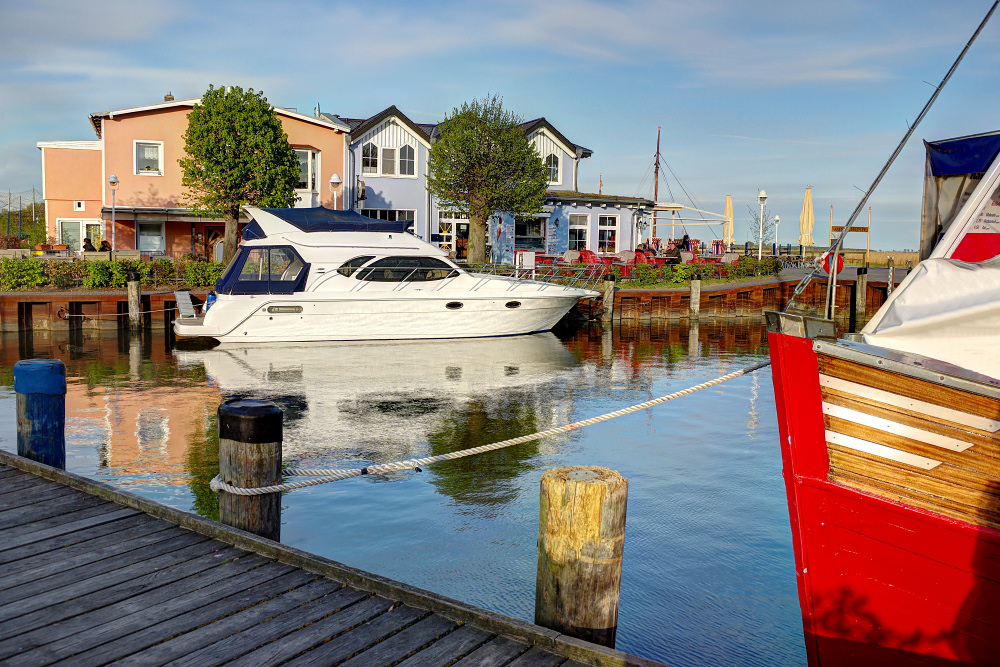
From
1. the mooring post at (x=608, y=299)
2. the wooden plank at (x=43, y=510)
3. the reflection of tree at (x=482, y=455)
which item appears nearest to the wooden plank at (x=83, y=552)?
the wooden plank at (x=43, y=510)

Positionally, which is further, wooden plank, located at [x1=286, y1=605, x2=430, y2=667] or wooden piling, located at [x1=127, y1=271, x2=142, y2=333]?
wooden piling, located at [x1=127, y1=271, x2=142, y2=333]

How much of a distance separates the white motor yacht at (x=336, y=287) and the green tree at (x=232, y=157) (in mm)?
9845

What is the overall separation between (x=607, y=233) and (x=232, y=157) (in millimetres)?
→ 17274

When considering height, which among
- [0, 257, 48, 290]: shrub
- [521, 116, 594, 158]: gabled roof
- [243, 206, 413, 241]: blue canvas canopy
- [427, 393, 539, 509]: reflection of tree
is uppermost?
[521, 116, 594, 158]: gabled roof

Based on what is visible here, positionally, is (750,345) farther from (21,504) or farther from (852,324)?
(21,504)

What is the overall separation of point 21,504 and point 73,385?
959 cm

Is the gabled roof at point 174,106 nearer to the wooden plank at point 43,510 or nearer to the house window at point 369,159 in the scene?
the house window at point 369,159

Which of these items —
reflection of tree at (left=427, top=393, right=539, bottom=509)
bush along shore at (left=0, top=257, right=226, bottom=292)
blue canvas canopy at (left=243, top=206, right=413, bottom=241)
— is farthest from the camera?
bush along shore at (left=0, top=257, right=226, bottom=292)

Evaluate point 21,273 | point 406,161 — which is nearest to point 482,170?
point 406,161

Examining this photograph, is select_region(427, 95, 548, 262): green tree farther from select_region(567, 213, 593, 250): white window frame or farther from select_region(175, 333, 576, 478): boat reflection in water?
select_region(175, 333, 576, 478): boat reflection in water

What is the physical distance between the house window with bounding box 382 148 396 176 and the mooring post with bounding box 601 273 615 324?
42.5 ft

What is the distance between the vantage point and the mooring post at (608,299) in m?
26.2

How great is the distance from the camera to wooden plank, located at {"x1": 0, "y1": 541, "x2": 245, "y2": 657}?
12.7 feet

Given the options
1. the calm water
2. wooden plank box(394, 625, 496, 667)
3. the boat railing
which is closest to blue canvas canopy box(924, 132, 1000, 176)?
the calm water
